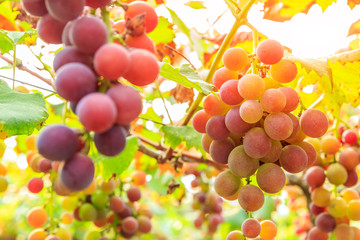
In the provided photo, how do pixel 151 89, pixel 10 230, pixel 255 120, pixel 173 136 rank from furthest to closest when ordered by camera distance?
1. pixel 10 230
2. pixel 151 89
3. pixel 173 136
4. pixel 255 120

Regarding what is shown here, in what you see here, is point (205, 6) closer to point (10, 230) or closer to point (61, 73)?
point (61, 73)

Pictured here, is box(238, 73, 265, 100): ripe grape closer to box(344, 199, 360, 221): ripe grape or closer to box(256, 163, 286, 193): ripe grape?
box(256, 163, 286, 193): ripe grape

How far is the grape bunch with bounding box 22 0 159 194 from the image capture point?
418 millimetres

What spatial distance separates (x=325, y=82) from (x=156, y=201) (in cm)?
301

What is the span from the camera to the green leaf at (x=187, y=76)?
781mm

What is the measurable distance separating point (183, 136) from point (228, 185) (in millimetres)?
337

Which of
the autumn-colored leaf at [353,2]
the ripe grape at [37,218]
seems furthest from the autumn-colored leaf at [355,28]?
the ripe grape at [37,218]

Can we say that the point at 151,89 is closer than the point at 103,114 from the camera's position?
No

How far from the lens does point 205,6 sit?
1356 millimetres

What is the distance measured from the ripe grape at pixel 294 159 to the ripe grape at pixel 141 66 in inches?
15.4

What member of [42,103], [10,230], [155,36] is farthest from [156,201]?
[42,103]

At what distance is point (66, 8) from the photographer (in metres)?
0.46

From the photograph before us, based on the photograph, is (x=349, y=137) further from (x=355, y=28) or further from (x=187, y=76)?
(x=187, y=76)

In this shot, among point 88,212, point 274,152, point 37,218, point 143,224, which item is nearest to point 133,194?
point 143,224
